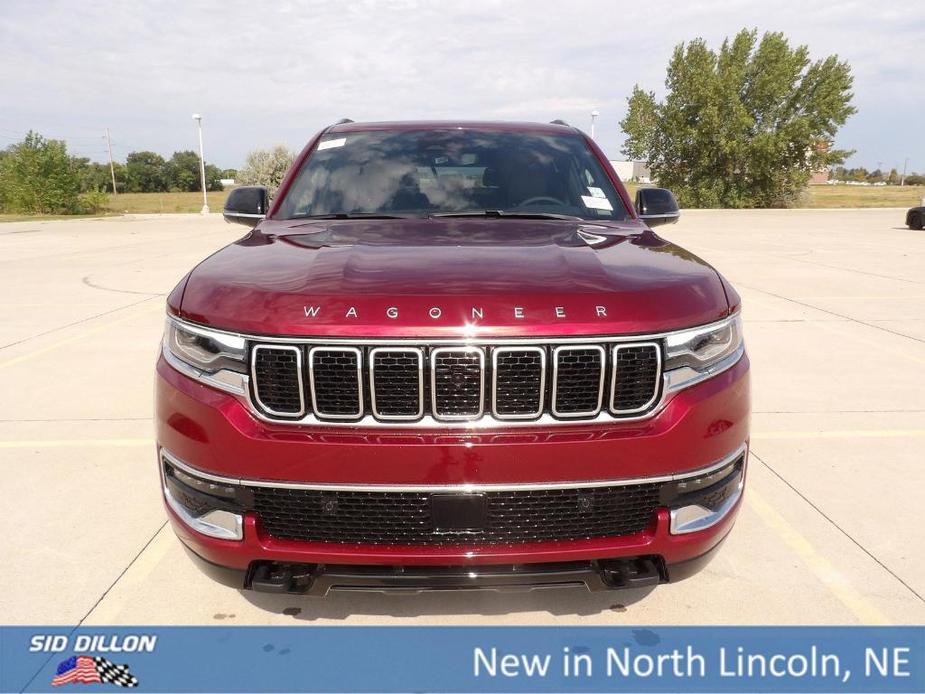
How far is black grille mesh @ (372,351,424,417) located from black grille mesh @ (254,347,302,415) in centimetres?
24

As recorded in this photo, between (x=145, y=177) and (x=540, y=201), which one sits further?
(x=145, y=177)

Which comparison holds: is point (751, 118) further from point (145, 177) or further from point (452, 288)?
point (145, 177)

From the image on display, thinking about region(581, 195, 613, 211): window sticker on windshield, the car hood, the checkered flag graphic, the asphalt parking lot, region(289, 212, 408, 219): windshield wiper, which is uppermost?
region(581, 195, 613, 211): window sticker on windshield

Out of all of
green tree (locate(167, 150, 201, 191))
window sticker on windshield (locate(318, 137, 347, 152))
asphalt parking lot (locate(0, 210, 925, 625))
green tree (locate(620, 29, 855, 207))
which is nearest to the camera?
asphalt parking lot (locate(0, 210, 925, 625))

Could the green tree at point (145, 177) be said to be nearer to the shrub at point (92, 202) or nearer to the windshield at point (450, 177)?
the shrub at point (92, 202)

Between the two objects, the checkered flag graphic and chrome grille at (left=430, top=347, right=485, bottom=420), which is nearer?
chrome grille at (left=430, top=347, right=485, bottom=420)

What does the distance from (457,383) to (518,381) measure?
0.58 ft

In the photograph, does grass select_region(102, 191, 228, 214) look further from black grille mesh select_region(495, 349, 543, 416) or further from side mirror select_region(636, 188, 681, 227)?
black grille mesh select_region(495, 349, 543, 416)

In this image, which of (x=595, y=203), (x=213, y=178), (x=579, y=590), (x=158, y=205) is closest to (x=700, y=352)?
(x=579, y=590)

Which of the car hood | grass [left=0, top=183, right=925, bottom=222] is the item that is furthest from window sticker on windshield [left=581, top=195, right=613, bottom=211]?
grass [left=0, top=183, right=925, bottom=222]

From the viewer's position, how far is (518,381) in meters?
2.08

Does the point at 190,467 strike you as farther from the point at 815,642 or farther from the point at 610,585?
the point at 815,642

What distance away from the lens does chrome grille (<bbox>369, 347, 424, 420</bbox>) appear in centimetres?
205

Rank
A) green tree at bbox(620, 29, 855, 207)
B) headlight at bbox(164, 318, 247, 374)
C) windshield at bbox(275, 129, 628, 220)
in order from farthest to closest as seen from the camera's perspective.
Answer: green tree at bbox(620, 29, 855, 207) < windshield at bbox(275, 129, 628, 220) < headlight at bbox(164, 318, 247, 374)
